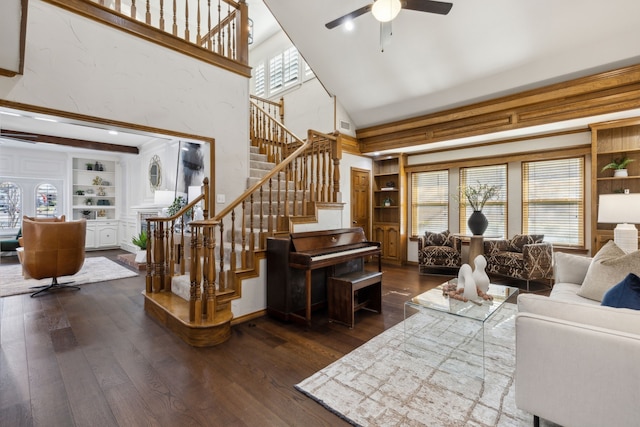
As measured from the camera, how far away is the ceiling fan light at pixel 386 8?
2.76 meters

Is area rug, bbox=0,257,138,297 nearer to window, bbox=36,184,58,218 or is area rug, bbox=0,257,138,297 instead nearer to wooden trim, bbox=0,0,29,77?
window, bbox=36,184,58,218

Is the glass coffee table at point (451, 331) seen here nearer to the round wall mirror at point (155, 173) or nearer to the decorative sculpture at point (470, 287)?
the decorative sculpture at point (470, 287)

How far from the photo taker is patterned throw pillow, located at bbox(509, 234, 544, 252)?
4.88 metres

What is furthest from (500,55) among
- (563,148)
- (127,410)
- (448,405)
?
(127,410)

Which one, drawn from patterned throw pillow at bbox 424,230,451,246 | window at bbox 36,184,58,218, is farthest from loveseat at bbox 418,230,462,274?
window at bbox 36,184,58,218

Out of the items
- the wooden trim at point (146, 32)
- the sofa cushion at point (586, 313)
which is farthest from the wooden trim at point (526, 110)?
the sofa cushion at point (586, 313)

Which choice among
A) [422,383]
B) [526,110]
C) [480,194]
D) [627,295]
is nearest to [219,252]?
[422,383]

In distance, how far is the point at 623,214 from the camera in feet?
10.5

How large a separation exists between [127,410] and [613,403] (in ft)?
8.49

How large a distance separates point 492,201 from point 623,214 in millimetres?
2463

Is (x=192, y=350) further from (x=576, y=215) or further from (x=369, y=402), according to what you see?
(x=576, y=215)

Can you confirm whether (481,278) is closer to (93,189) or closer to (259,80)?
(259,80)

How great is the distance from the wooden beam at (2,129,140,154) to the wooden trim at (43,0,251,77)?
16.5 ft

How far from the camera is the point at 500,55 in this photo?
4195 mm
